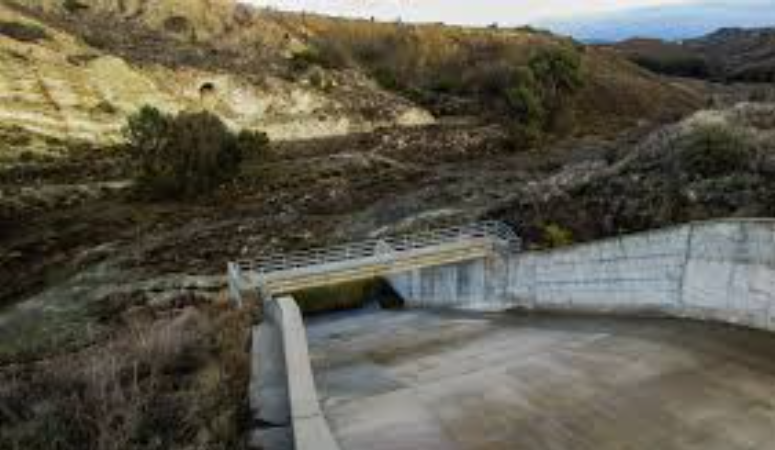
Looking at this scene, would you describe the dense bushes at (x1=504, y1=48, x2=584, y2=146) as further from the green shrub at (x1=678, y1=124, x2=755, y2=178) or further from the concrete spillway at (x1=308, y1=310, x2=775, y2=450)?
the concrete spillway at (x1=308, y1=310, x2=775, y2=450)

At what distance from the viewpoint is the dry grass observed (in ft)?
30.0

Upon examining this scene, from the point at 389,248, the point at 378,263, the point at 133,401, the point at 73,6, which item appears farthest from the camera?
the point at 73,6

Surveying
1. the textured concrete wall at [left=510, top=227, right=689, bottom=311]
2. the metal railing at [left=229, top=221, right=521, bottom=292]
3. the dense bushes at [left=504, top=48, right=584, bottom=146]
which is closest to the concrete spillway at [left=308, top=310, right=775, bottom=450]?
the textured concrete wall at [left=510, top=227, right=689, bottom=311]

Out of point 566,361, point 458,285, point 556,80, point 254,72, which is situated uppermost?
point 254,72

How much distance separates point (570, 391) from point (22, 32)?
67381 millimetres

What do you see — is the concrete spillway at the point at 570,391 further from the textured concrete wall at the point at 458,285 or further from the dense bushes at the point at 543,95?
the dense bushes at the point at 543,95

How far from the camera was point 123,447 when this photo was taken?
28.3 feet

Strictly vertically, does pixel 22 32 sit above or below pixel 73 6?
below

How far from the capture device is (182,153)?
53750mm

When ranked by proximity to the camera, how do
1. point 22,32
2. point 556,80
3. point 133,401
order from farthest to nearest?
1. point 556,80
2. point 22,32
3. point 133,401

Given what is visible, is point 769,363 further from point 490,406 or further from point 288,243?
point 288,243

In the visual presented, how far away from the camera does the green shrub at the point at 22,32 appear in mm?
69125

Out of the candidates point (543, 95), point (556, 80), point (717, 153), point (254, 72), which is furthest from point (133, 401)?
point (556, 80)

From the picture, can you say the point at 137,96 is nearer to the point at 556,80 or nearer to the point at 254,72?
the point at 254,72
